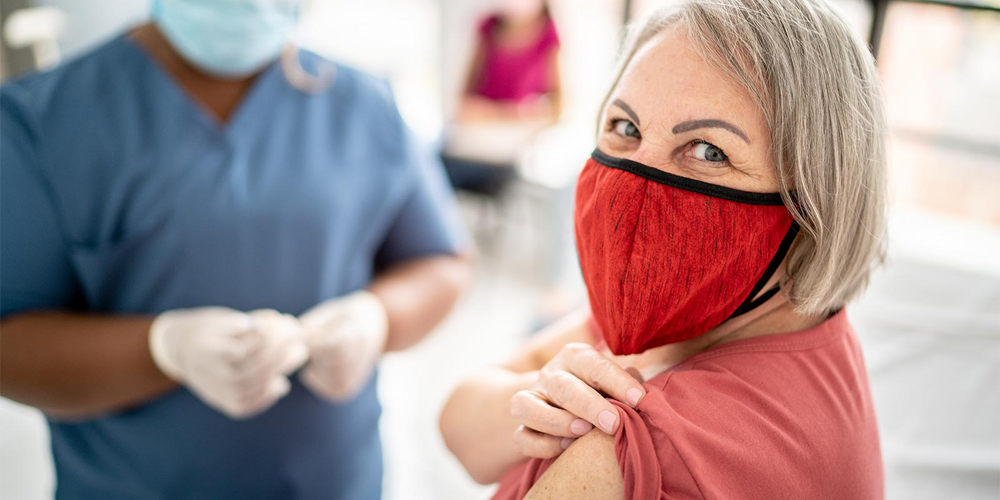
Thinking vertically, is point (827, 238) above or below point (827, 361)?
above

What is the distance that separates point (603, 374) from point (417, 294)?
0.84 m

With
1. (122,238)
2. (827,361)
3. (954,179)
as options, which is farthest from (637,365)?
(954,179)

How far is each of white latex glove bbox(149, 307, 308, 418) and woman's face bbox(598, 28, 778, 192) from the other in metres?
0.80

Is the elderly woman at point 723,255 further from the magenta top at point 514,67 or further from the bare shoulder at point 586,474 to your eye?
the magenta top at point 514,67

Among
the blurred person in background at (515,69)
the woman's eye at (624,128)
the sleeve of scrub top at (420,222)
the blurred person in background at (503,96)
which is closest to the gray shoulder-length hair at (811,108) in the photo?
the woman's eye at (624,128)

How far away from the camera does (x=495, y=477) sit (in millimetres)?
903

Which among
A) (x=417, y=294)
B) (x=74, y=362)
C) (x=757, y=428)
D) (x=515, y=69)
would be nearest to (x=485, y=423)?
(x=757, y=428)

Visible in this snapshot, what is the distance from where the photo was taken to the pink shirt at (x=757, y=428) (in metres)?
0.65

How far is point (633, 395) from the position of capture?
26.5 inches

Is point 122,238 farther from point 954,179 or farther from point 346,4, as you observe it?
point 346,4

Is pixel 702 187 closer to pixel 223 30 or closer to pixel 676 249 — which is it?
pixel 676 249

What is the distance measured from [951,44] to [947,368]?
3.52 feet

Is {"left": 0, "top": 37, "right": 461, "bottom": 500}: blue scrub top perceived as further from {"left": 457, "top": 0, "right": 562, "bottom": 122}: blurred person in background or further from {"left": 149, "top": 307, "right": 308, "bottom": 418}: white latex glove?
{"left": 457, "top": 0, "right": 562, "bottom": 122}: blurred person in background

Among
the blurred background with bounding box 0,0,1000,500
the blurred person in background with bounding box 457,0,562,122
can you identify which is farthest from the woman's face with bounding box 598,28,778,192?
the blurred person in background with bounding box 457,0,562,122
